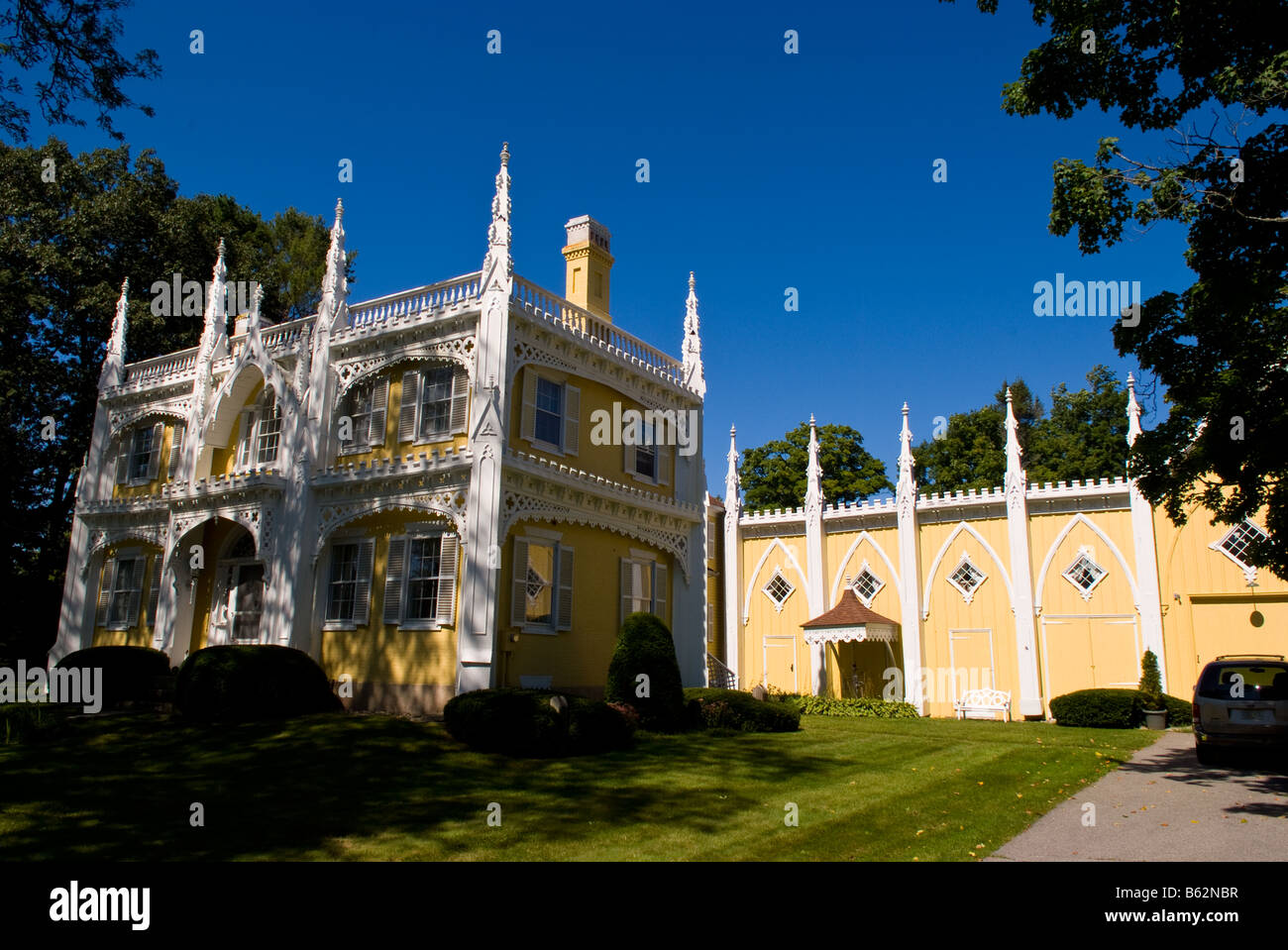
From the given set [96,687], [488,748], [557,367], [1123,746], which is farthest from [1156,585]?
[96,687]

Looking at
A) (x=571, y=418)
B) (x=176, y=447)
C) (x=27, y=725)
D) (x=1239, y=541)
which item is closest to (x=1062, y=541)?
(x=1239, y=541)

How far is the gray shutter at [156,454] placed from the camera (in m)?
25.9

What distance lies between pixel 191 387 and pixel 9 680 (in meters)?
8.93

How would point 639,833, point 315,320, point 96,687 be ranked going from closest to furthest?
1. point 639,833
2. point 96,687
3. point 315,320

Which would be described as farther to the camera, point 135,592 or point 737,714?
point 135,592

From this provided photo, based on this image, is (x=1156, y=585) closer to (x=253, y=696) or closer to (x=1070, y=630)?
(x=1070, y=630)

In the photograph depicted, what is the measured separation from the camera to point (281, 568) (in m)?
20.4

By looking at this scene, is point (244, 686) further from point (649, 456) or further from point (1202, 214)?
point (1202, 214)

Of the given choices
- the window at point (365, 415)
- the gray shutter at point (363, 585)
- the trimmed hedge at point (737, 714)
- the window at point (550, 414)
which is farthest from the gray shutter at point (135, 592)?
the trimmed hedge at point (737, 714)

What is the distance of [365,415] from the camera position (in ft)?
69.8

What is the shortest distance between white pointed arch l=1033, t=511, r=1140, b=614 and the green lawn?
9.50 meters

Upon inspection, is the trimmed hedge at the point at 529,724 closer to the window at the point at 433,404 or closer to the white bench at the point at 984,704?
the window at the point at 433,404

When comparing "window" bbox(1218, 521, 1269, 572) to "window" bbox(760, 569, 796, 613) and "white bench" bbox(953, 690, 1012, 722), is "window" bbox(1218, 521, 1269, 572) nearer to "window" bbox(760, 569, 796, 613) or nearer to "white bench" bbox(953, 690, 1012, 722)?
"white bench" bbox(953, 690, 1012, 722)

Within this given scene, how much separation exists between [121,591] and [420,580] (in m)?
12.0
